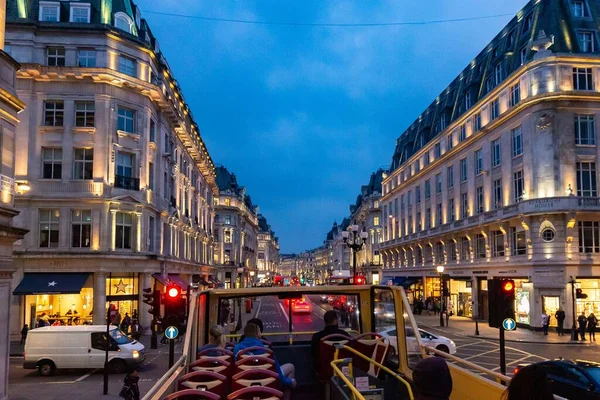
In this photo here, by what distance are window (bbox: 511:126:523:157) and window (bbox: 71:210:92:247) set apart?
98.7ft

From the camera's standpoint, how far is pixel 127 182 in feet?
117

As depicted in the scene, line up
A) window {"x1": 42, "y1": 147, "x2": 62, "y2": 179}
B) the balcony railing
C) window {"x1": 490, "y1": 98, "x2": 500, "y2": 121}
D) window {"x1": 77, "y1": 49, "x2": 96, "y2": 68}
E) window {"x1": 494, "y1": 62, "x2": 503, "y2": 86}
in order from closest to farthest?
window {"x1": 42, "y1": 147, "x2": 62, "y2": 179} < window {"x1": 77, "y1": 49, "x2": 96, "y2": 68} < the balcony railing < window {"x1": 490, "y1": 98, "x2": 500, "y2": 121} < window {"x1": 494, "y1": 62, "x2": 503, "y2": 86}

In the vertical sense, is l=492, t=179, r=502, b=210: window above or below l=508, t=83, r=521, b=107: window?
below

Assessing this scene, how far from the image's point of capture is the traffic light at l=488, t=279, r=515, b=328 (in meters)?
13.6

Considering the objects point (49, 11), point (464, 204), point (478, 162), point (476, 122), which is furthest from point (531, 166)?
point (49, 11)

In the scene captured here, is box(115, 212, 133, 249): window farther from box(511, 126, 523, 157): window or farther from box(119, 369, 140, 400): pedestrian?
box(511, 126, 523, 157): window

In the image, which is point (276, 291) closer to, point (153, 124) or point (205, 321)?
point (205, 321)

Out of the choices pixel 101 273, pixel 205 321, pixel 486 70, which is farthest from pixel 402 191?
pixel 205 321

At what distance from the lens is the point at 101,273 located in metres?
34.1

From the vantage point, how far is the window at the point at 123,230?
116 feet

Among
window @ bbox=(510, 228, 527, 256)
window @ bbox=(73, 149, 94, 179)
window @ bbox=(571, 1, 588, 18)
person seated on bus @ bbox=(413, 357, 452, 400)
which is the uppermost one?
window @ bbox=(571, 1, 588, 18)

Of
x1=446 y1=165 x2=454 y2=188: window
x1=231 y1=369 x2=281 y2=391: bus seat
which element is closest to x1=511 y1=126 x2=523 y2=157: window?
x1=446 y1=165 x2=454 y2=188: window

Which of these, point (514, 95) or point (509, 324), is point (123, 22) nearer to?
point (514, 95)

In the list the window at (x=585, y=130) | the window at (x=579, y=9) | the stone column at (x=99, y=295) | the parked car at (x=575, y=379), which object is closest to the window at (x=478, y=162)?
the window at (x=585, y=130)
